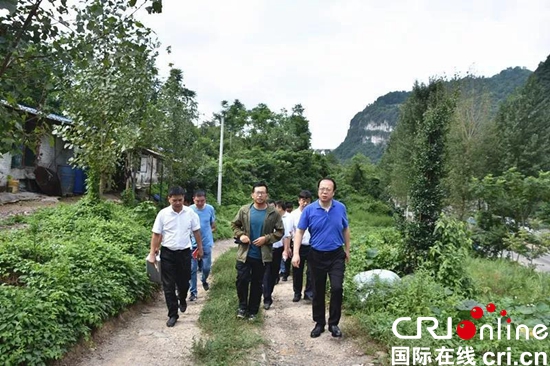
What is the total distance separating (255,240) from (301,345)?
138cm

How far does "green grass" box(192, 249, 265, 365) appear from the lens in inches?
165

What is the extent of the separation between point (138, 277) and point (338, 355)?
11.4 ft

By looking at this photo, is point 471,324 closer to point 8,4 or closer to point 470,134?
point 8,4

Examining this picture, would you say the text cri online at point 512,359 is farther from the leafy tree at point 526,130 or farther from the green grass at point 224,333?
the leafy tree at point 526,130

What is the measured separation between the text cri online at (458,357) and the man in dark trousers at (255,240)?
199 centimetres

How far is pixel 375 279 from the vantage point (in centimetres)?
579

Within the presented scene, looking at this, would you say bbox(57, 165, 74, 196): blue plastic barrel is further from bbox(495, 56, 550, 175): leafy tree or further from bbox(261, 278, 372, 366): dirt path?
bbox(495, 56, 550, 175): leafy tree

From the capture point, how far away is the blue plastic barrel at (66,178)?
55.8 ft

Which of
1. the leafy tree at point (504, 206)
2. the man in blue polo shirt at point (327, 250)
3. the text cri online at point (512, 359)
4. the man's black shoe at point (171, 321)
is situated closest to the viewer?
the text cri online at point (512, 359)

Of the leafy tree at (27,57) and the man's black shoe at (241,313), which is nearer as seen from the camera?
the leafy tree at (27,57)

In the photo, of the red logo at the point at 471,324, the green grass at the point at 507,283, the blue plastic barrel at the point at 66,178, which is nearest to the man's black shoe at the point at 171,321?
the red logo at the point at 471,324

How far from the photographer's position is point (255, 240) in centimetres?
534

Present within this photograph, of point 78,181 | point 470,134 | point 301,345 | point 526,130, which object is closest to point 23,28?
point 301,345

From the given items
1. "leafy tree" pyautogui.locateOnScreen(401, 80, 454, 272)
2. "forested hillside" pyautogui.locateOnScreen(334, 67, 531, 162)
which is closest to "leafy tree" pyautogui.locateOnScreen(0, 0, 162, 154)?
"leafy tree" pyautogui.locateOnScreen(401, 80, 454, 272)
